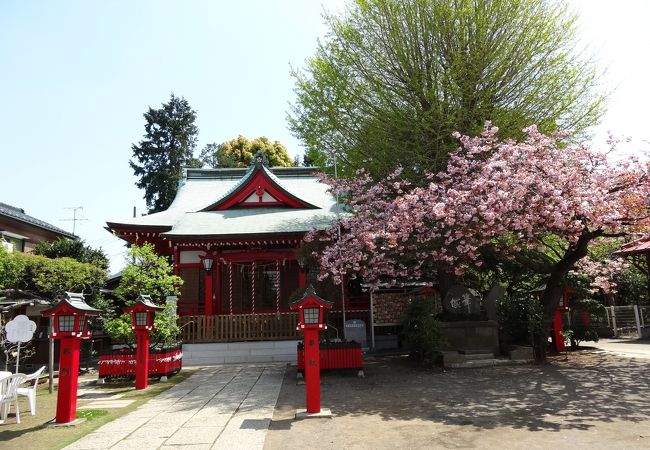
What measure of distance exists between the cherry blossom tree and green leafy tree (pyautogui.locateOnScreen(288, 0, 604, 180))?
94 centimetres

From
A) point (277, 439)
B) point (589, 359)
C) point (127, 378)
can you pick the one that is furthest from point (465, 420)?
point (127, 378)

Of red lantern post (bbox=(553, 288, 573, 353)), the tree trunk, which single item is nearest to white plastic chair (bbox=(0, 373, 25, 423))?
the tree trunk

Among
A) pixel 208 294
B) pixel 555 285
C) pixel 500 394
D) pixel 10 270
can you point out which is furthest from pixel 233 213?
pixel 500 394

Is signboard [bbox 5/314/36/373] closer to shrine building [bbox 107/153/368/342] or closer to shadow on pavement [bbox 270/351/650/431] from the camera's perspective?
shrine building [bbox 107/153/368/342]

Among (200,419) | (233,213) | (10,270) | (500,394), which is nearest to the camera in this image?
(200,419)

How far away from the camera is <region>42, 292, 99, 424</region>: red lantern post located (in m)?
7.84

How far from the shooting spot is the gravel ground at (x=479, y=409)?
6.23m

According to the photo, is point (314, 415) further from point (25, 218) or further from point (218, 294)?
point (25, 218)

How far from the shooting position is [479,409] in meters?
7.91

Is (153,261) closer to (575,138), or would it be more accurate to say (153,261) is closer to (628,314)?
(575,138)

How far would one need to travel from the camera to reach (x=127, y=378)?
12266 millimetres

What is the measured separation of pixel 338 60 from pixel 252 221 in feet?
23.0

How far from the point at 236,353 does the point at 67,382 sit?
7741 millimetres

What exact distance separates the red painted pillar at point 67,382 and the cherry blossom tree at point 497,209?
687 centimetres
